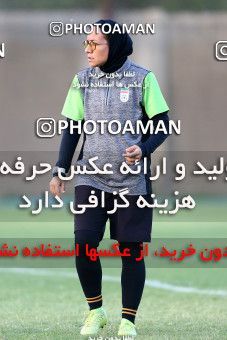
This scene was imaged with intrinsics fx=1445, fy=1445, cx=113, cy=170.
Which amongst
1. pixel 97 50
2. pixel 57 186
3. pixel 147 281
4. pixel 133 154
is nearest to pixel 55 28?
pixel 97 50

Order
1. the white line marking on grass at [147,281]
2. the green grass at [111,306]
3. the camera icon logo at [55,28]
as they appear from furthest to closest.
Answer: the white line marking on grass at [147,281], the camera icon logo at [55,28], the green grass at [111,306]

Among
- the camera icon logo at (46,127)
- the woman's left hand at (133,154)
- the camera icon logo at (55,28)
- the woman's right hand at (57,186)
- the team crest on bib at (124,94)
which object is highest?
the camera icon logo at (55,28)

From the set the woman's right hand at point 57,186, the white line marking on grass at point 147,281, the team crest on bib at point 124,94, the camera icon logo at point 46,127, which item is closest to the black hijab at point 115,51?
the team crest on bib at point 124,94

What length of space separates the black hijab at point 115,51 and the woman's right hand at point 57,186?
2.25 ft

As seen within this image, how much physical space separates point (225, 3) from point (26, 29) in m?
4.91

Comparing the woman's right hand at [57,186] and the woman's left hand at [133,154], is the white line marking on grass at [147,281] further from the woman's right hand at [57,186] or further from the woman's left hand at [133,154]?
the woman's left hand at [133,154]

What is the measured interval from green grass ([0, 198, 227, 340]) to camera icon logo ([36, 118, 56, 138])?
1.19 metres

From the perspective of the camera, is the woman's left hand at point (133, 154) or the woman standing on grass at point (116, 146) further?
the woman standing on grass at point (116, 146)

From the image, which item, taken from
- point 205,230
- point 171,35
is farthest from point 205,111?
point 205,230

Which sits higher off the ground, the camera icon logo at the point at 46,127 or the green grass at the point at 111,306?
the camera icon logo at the point at 46,127

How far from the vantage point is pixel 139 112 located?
322 inches

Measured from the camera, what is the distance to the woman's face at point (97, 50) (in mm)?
8141

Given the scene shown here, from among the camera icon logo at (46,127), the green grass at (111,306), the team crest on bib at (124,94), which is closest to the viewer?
the team crest on bib at (124,94)

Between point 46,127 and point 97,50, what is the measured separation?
5.98ft
